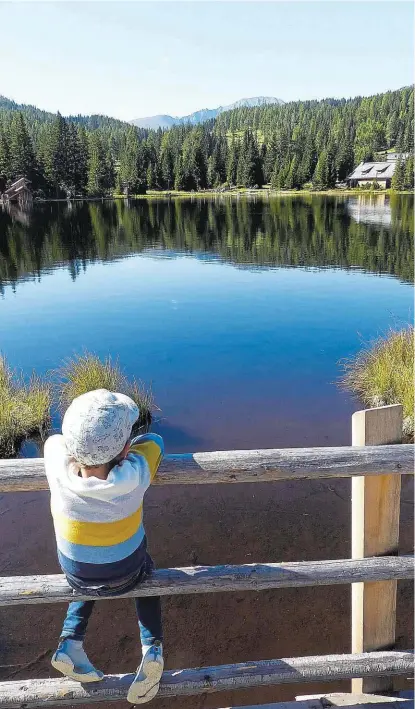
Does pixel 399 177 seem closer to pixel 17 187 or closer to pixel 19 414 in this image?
pixel 17 187

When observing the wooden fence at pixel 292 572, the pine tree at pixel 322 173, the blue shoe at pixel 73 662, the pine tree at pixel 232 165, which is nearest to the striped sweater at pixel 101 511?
the wooden fence at pixel 292 572

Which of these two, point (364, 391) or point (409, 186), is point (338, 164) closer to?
point (409, 186)

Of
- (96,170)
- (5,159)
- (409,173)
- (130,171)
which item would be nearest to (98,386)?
(5,159)

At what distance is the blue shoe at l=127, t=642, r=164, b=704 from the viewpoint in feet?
8.70

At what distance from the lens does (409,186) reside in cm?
8762

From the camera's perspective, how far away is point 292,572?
2.73 m

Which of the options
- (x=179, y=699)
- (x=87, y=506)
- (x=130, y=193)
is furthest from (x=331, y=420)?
(x=130, y=193)

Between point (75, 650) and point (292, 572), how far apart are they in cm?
119

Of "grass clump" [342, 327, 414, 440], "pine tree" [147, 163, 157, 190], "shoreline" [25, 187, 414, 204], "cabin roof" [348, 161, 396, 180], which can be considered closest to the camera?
"grass clump" [342, 327, 414, 440]

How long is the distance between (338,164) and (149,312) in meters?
94.9

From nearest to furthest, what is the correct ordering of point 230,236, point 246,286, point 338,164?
point 246,286
point 230,236
point 338,164

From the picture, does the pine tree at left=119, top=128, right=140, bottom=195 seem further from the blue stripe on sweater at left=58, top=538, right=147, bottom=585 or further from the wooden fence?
the blue stripe on sweater at left=58, top=538, right=147, bottom=585

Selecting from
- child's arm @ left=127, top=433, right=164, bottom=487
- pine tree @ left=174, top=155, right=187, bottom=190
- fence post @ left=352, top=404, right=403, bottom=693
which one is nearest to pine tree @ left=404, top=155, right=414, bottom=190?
pine tree @ left=174, top=155, right=187, bottom=190

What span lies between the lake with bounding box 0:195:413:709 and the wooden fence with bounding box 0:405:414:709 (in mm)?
1568
